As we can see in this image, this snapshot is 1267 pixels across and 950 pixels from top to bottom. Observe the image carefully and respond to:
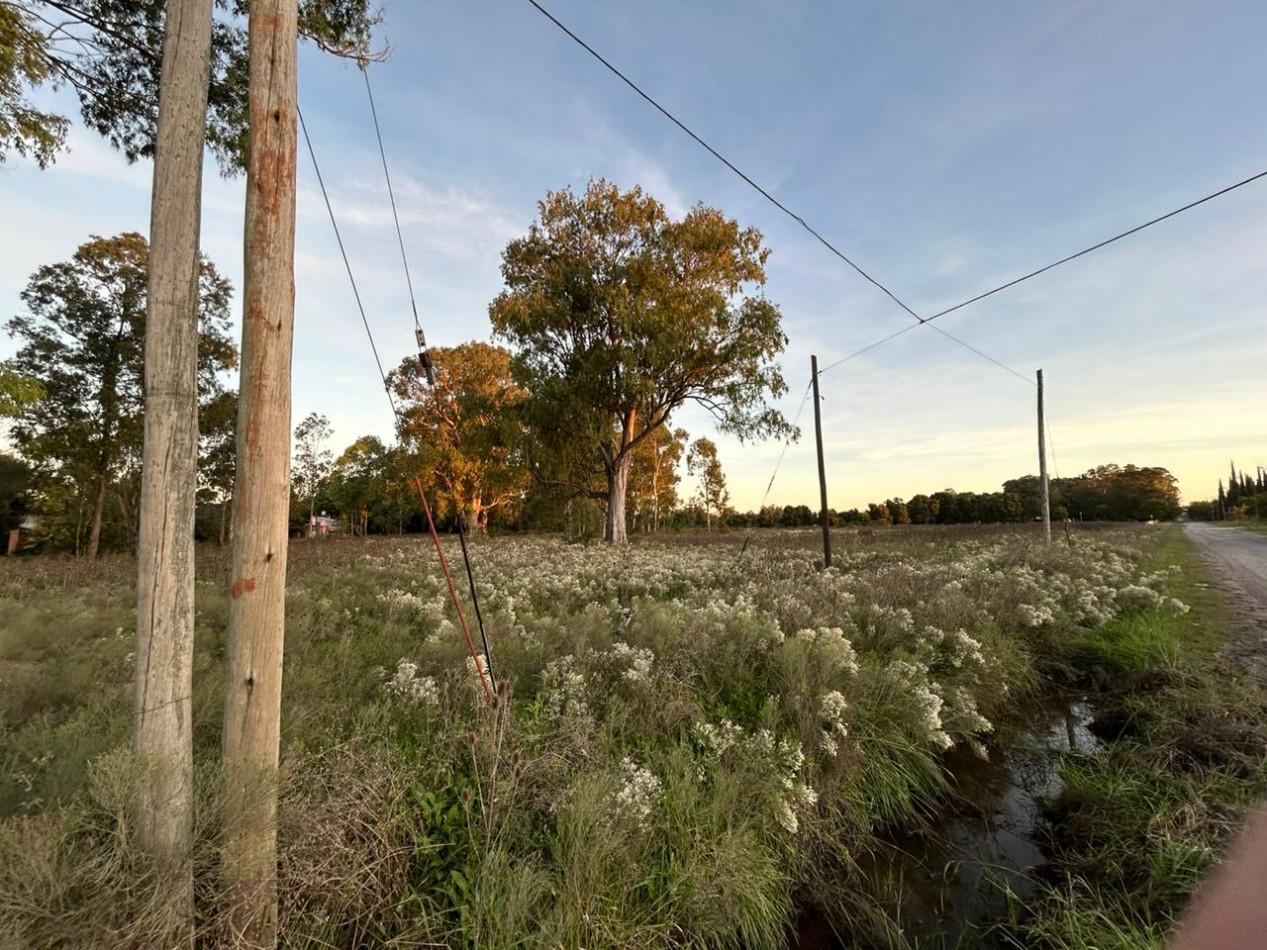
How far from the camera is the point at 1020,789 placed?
472cm

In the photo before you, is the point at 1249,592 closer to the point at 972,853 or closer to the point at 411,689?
the point at 972,853

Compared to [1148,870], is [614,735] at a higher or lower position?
higher

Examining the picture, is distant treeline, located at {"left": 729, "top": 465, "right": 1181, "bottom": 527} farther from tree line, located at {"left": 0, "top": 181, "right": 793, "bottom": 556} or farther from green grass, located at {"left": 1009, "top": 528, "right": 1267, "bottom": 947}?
green grass, located at {"left": 1009, "top": 528, "right": 1267, "bottom": 947}

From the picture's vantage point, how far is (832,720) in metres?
4.45

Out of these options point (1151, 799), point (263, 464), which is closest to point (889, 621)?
point (1151, 799)

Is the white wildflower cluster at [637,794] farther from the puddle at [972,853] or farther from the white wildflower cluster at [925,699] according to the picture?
the white wildflower cluster at [925,699]

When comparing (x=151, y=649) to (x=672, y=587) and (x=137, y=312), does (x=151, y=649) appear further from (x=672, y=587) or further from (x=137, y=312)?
(x=137, y=312)

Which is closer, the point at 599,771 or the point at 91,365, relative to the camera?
the point at 599,771

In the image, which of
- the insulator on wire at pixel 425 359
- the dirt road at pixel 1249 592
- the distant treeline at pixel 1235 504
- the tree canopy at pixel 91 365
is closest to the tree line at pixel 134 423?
the tree canopy at pixel 91 365

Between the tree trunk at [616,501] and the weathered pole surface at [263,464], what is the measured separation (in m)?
20.0

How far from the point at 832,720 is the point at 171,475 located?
451cm

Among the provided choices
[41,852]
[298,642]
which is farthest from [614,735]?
[298,642]

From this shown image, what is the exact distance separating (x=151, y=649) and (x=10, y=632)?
552 centimetres

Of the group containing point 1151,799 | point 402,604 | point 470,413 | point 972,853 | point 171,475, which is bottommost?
point 972,853
